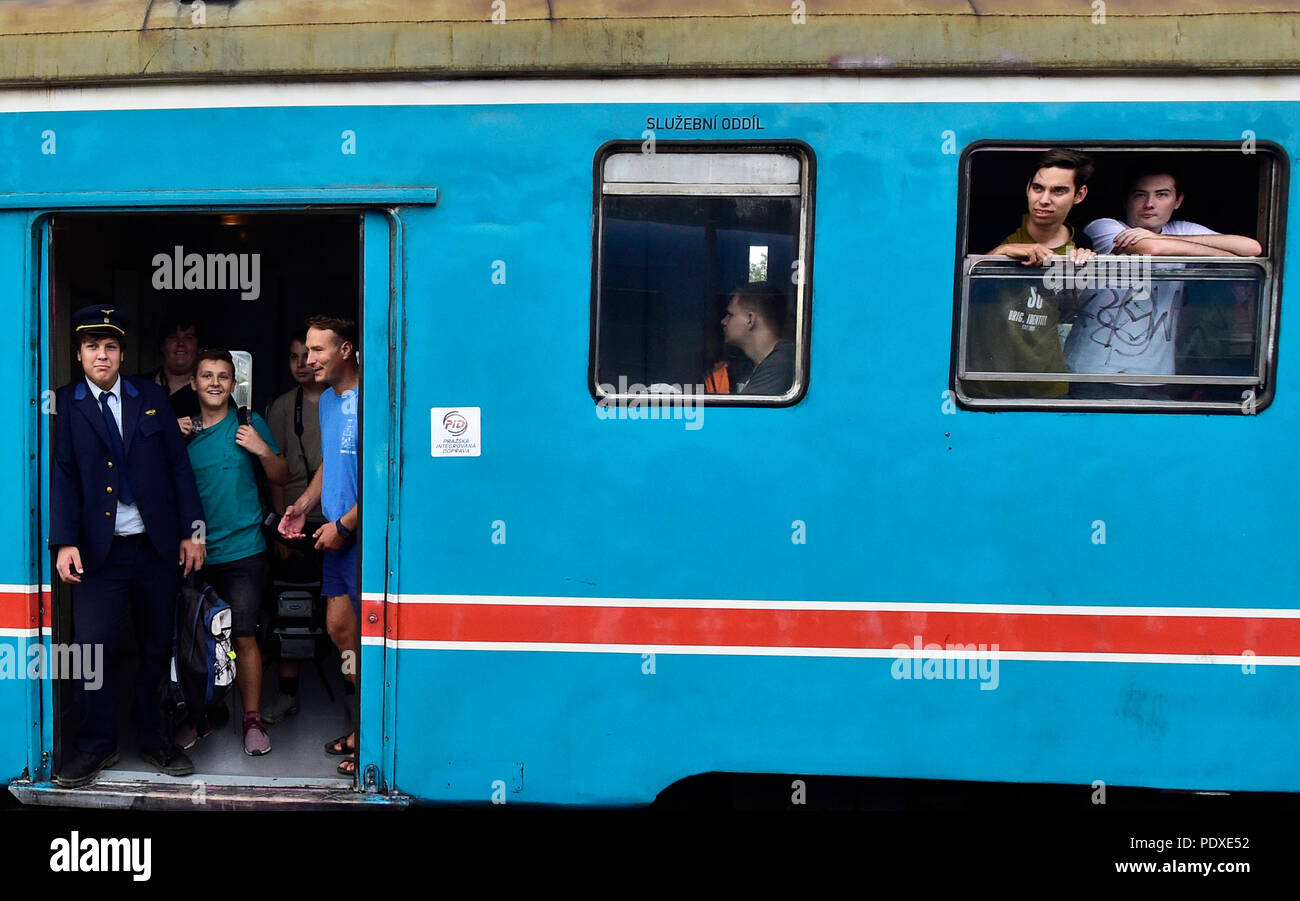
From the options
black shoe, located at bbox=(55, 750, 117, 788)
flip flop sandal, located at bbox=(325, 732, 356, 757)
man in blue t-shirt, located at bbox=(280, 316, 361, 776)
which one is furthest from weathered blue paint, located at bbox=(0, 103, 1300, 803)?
black shoe, located at bbox=(55, 750, 117, 788)

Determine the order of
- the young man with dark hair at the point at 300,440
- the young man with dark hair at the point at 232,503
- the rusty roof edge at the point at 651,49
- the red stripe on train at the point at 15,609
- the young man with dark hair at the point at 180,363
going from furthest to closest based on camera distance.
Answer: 1. the young man with dark hair at the point at 300,440
2. the young man with dark hair at the point at 180,363
3. the young man with dark hair at the point at 232,503
4. the red stripe on train at the point at 15,609
5. the rusty roof edge at the point at 651,49

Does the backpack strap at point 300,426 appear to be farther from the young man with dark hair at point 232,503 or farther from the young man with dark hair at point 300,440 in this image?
the young man with dark hair at point 232,503

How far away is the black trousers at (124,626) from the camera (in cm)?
341

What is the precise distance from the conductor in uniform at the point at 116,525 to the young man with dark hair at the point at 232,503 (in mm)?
213

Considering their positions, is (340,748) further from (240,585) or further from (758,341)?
(758,341)

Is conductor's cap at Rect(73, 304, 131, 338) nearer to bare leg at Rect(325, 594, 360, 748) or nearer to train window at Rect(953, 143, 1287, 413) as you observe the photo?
bare leg at Rect(325, 594, 360, 748)

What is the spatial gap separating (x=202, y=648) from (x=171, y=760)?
0.43m

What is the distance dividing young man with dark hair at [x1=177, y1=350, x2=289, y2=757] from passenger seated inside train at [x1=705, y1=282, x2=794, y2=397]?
2.16 m

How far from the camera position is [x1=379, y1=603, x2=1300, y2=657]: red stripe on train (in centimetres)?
294

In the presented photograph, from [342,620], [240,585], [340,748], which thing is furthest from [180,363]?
[340,748]

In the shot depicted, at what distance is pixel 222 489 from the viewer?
3.91 m

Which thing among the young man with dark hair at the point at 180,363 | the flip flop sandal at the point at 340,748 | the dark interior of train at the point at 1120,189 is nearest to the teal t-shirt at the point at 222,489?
the young man with dark hair at the point at 180,363

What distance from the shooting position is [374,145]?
121 inches
